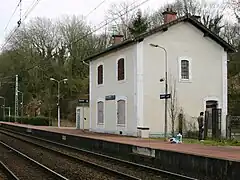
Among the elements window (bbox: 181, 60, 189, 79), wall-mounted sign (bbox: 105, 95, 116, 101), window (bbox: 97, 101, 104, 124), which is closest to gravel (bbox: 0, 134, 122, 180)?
wall-mounted sign (bbox: 105, 95, 116, 101)

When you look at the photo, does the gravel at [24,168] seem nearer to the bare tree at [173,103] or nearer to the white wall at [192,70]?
the white wall at [192,70]

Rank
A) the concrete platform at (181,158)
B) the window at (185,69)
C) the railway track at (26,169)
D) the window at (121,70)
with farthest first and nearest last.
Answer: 1. the window at (121,70)
2. the window at (185,69)
3. the railway track at (26,169)
4. the concrete platform at (181,158)

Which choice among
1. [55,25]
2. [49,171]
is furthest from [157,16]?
[49,171]

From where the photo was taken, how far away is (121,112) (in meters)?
32.8

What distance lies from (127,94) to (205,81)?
18.3 feet

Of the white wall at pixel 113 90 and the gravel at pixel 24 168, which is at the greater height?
the white wall at pixel 113 90

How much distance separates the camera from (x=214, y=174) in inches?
496

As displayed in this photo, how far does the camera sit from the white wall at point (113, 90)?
3112 centimetres

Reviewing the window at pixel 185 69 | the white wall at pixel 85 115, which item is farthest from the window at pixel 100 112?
the window at pixel 185 69

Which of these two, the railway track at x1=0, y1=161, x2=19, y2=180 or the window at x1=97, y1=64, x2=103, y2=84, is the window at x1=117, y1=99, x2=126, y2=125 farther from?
the railway track at x1=0, y1=161, x2=19, y2=180

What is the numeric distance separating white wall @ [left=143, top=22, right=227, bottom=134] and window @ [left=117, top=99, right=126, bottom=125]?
2.49 m

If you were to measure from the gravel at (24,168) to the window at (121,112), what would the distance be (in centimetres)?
1195

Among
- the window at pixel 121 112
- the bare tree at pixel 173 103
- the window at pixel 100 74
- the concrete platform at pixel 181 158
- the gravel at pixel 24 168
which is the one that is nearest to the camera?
the concrete platform at pixel 181 158

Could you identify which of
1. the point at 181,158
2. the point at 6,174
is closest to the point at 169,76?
the point at 181,158
